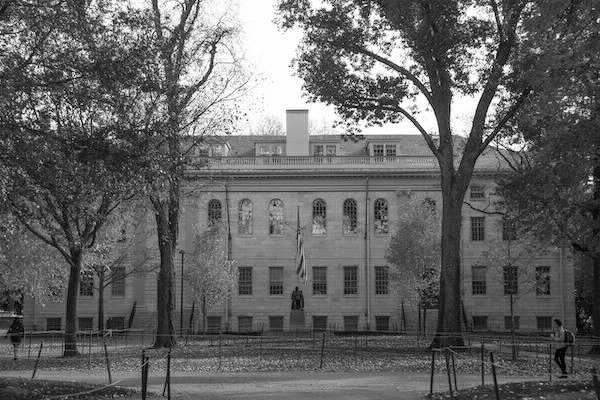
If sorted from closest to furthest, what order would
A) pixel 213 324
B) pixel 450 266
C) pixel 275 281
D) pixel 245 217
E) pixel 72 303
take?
pixel 450 266 → pixel 72 303 → pixel 213 324 → pixel 275 281 → pixel 245 217

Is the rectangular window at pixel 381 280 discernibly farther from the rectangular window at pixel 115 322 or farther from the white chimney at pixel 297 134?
the rectangular window at pixel 115 322

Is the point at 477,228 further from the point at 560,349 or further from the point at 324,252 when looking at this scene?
the point at 560,349

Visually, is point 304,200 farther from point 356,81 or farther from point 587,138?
point 587,138

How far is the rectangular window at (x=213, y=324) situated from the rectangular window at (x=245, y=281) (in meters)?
2.43

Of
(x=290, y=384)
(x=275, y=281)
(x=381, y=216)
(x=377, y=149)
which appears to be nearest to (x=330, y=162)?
(x=377, y=149)

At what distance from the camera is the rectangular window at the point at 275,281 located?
53.6m

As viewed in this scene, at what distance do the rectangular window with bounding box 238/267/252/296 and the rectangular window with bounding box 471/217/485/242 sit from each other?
15.9m

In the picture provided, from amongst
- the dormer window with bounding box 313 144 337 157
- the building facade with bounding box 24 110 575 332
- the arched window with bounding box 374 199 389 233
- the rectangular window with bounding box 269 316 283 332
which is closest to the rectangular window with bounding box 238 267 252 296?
the building facade with bounding box 24 110 575 332

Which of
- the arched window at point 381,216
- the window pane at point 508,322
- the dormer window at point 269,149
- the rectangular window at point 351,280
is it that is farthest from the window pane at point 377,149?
the window pane at point 508,322

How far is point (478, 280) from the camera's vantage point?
176ft

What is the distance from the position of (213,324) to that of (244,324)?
2.13 meters

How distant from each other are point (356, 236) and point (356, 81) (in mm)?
28202

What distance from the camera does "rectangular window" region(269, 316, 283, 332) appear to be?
5297cm

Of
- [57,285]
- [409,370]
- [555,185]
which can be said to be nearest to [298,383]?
[409,370]
